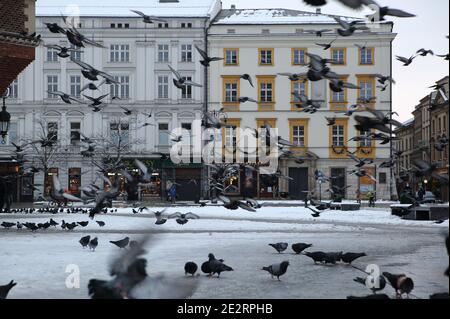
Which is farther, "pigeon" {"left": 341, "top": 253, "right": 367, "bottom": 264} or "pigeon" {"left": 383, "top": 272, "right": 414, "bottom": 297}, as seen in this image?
"pigeon" {"left": 341, "top": 253, "right": 367, "bottom": 264}

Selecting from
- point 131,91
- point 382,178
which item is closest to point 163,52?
point 131,91

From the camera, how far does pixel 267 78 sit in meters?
51.2

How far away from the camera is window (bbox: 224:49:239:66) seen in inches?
2005

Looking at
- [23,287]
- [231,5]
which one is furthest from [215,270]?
[231,5]

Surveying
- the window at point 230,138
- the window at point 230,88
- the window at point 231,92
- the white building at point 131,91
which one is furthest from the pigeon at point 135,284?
the window at point 231,92

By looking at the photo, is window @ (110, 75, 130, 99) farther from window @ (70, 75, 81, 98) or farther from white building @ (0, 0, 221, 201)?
window @ (70, 75, 81, 98)

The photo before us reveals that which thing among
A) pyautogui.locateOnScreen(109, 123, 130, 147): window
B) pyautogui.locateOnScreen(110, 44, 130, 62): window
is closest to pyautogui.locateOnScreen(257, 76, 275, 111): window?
pyautogui.locateOnScreen(110, 44, 130, 62): window

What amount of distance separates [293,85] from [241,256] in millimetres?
40589

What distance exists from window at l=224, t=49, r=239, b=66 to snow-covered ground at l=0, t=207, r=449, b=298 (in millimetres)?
31448

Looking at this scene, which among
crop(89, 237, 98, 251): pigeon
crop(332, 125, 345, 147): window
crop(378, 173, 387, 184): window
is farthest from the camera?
crop(332, 125, 345, 147): window

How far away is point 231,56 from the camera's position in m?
51.0

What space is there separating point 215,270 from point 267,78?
140ft

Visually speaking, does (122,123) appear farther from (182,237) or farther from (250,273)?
(250,273)

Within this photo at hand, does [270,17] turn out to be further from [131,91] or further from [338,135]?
[131,91]
